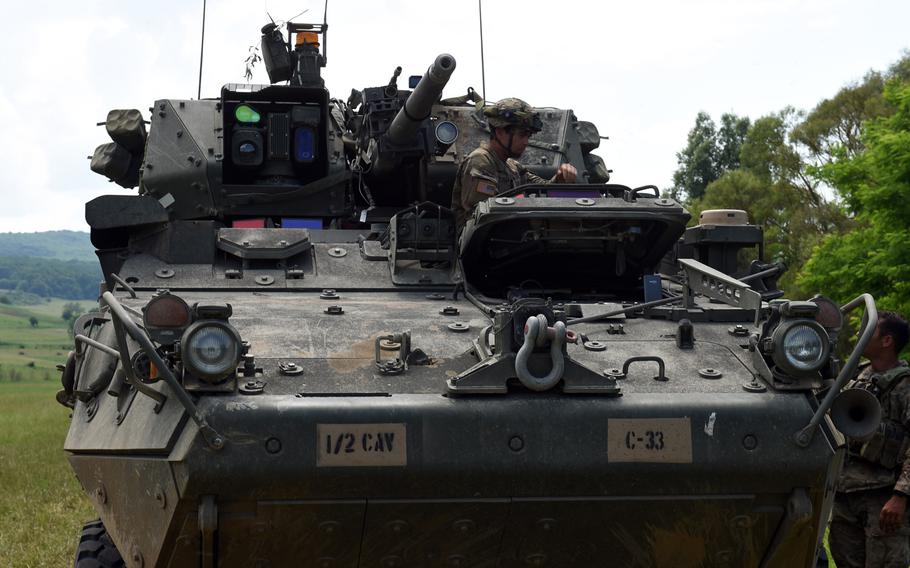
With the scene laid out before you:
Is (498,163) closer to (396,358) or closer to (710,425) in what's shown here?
(396,358)

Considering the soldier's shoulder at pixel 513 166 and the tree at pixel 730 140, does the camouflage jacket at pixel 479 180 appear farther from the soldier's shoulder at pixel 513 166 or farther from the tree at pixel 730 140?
the tree at pixel 730 140

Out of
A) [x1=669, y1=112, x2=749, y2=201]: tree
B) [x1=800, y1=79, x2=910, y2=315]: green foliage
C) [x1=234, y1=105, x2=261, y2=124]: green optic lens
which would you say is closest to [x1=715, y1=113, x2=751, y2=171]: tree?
[x1=669, y1=112, x2=749, y2=201]: tree

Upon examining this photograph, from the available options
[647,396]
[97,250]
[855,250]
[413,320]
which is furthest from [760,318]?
[855,250]

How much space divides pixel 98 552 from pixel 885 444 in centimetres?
441

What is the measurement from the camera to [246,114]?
10.4m

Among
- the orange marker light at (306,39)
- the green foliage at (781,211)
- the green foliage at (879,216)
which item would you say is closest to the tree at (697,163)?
the green foliage at (781,211)

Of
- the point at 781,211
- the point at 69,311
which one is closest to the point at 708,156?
the point at 781,211

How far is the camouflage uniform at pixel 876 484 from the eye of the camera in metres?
7.56

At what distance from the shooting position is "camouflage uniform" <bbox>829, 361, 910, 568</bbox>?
24.8 feet

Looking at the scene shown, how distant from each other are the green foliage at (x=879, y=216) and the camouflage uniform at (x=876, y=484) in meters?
17.2

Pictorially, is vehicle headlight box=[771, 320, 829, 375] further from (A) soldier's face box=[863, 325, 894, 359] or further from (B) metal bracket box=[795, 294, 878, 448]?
(A) soldier's face box=[863, 325, 894, 359]

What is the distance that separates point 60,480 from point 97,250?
7.55m

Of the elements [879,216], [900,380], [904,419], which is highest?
[879,216]

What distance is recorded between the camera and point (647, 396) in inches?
235
